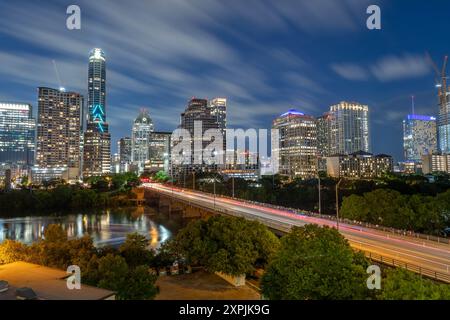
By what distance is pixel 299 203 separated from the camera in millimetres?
78875

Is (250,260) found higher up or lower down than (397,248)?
lower down

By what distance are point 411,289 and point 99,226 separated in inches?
2380

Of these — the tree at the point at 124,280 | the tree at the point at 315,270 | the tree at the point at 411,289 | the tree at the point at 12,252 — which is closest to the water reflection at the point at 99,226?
the tree at the point at 12,252

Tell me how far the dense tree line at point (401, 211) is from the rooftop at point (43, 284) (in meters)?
33.7

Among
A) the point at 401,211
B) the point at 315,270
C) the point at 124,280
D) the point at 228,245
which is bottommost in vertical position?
the point at 124,280

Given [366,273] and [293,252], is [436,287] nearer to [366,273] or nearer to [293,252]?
[366,273]

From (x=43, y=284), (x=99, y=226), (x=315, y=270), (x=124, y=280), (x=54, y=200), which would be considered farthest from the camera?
(x=54, y=200)

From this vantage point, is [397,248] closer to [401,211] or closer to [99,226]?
[401,211]

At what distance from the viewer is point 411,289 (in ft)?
45.5

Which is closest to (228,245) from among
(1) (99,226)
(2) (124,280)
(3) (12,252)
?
(2) (124,280)

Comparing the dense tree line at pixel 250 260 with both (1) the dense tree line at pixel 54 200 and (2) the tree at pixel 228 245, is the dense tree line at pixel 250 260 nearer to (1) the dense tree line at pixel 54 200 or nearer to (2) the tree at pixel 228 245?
(2) the tree at pixel 228 245

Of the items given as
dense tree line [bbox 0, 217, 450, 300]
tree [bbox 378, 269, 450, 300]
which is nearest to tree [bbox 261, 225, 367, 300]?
dense tree line [bbox 0, 217, 450, 300]
